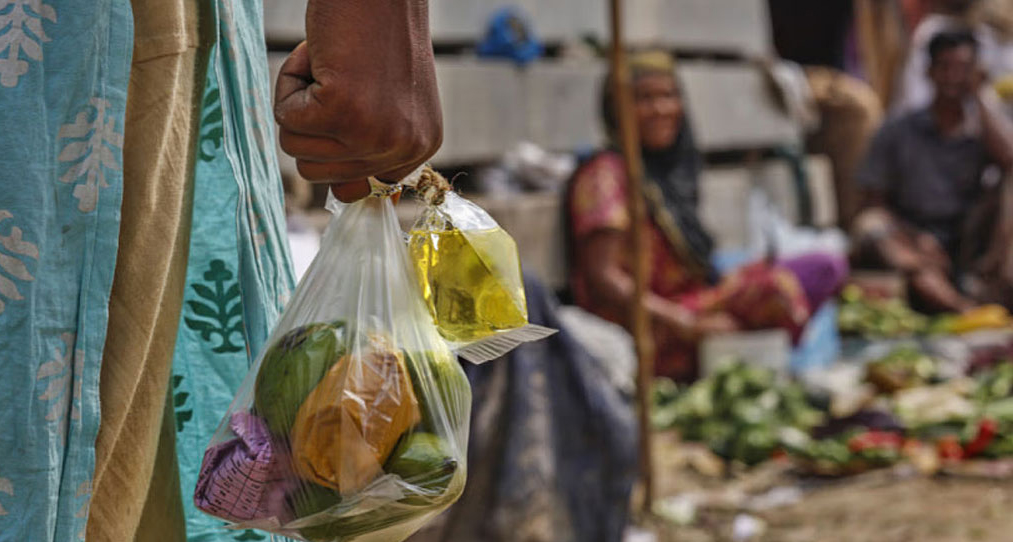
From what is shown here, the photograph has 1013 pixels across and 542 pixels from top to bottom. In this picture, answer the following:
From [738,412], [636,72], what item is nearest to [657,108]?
[636,72]

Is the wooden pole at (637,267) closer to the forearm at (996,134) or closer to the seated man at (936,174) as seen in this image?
the seated man at (936,174)

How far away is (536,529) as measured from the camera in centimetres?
329

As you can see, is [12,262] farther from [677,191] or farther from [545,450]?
[677,191]

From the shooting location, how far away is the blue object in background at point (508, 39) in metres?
6.12

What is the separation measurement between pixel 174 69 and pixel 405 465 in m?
0.43

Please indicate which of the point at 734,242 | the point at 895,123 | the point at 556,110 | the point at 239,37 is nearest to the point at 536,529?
the point at 239,37

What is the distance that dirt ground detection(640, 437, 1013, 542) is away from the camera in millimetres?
4301

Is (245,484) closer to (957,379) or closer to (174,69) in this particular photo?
(174,69)

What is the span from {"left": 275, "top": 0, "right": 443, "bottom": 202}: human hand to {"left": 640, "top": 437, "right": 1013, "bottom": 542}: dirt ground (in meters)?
3.38

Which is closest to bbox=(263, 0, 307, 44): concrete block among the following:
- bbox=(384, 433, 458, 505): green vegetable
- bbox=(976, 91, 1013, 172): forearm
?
bbox=(384, 433, 458, 505): green vegetable

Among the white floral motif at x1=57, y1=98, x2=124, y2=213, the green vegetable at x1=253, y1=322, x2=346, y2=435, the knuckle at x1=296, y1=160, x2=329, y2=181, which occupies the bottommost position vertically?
the green vegetable at x1=253, y1=322, x2=346, y2=435

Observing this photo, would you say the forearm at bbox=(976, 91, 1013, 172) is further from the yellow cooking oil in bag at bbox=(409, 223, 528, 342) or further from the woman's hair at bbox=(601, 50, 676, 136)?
the yellow cooking oil in bag at bbox=(409, 223, 528, 342)

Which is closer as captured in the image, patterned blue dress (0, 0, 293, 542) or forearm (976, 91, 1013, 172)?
patterned blue dress (0, 0, 293, 542)

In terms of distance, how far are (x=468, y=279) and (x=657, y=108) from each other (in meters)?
4.71
